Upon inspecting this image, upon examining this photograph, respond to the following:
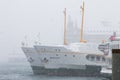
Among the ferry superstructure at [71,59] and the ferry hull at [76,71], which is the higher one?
the ferry superstructure at [71,59]

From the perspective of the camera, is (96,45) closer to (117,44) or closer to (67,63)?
(67,63)

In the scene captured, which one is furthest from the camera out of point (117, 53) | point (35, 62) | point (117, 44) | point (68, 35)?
point (68, 35)

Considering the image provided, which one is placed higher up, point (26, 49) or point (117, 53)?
point (117, 53)

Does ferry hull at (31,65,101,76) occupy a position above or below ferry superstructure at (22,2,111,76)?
below

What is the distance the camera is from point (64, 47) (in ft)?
200

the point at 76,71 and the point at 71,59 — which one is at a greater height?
the point at 71,59

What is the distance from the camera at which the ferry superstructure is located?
200ft

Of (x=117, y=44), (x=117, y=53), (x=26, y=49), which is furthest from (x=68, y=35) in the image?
(x=117, y=53)

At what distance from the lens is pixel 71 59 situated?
6103cm

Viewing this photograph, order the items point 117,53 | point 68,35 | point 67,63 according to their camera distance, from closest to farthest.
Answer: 1. point 117,53
2. point 67,63
3. point 68,35

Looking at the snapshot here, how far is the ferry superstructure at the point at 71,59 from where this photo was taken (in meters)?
60.9

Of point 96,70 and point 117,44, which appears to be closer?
point 117,44

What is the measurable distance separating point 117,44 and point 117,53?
47.7 m

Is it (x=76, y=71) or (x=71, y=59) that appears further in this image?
(x=76, y=71)
